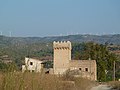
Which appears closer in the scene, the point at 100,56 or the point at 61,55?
the point at 61,55

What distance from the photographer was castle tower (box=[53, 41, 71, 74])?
58.7 m

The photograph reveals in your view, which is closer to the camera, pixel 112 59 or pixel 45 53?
pixel 112 59

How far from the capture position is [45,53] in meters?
111

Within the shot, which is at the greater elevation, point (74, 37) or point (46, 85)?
point (74, 37)

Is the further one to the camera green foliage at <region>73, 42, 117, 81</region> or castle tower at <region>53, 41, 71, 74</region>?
green foliage at <region>73, 42, 117, 81</region>

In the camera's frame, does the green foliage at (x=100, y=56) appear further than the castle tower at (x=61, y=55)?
Yes

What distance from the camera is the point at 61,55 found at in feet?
197

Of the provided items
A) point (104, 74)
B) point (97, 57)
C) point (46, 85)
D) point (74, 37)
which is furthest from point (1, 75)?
point (74, 37)

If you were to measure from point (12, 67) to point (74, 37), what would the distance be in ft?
547

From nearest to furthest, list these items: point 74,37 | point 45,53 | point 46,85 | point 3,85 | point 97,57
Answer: point 3,85 → point 46,85 → point 97,57 → point 45,53 → point 74,37

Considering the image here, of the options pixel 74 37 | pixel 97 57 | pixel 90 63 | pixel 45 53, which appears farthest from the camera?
pixel 74 37

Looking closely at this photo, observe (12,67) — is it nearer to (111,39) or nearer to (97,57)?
(97,57)

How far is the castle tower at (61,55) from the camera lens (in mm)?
58694

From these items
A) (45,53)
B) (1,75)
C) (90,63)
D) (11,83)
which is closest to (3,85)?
(11,83)
